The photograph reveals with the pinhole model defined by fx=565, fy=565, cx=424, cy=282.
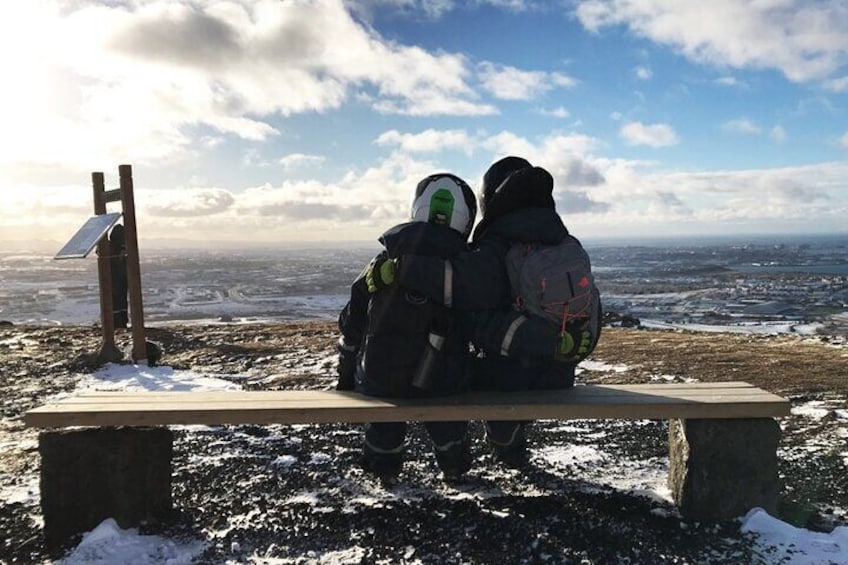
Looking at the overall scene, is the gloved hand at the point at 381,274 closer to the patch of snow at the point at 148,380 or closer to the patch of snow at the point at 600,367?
the patch of snow at the point at 148,380

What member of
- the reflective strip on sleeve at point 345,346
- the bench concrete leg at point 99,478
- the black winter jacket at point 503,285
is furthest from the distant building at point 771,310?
the bench concrete leg at point 99,478

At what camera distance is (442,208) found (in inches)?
131

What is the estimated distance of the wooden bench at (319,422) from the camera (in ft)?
9.60

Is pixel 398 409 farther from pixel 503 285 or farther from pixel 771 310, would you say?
pixel 771 310

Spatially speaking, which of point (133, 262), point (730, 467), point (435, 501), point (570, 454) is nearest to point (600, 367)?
point (570, 454)

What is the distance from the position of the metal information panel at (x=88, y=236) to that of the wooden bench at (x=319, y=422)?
416cm

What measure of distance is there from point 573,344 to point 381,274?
113 cm

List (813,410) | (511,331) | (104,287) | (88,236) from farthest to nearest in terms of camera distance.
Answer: (104,287)
(88,236)
(813,410)
(511,331)

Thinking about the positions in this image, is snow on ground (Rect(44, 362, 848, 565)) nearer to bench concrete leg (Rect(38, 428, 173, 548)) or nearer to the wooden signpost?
bench concrete leg (Rect(38, 428, 173, 548))

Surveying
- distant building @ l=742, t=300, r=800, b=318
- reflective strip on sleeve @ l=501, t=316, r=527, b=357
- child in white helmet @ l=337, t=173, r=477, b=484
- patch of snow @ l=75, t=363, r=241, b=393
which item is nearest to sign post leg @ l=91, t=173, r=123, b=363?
patch of snow @ l=75, t=363, r=241, b=393

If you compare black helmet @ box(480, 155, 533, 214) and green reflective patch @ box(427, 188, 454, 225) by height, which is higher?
black helmet @ box(480, 155, 533, 214)

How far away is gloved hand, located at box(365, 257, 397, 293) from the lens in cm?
311

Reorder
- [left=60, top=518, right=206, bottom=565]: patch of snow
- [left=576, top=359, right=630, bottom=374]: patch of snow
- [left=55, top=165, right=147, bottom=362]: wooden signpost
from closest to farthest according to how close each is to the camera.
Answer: [left=60, top=518, right=206, bottom=565]: patch of snow → [left=576, top=359, right=630, bottom=374]: patch of snow → [left=55, top=165, right=147, bottom=362]: wooden signpost

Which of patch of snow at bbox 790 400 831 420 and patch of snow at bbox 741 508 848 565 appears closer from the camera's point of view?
patch of snow at bbox 741 508 848 565
